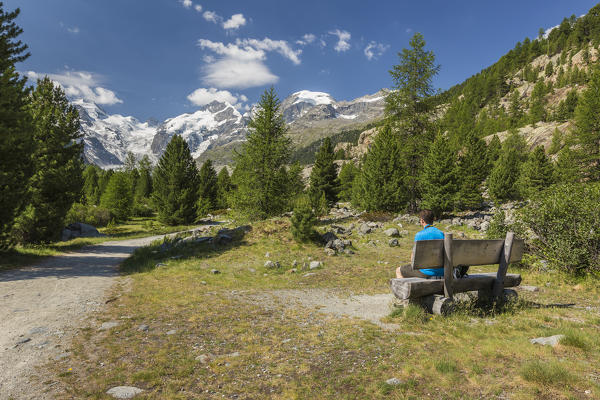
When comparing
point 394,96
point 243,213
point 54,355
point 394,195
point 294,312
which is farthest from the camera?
point 394,96

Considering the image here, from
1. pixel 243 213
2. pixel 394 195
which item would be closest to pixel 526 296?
pixel 243 213

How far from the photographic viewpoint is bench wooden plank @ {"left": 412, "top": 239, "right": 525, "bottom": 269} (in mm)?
5086

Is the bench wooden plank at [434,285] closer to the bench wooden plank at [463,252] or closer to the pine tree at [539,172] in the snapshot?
the bench wooden plank at [463,252]

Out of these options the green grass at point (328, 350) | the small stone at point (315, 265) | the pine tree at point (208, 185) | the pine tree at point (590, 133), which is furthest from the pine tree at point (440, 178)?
the pine tree at point (208, 185)

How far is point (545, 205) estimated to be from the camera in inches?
353

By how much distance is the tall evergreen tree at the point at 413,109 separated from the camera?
1084 inches

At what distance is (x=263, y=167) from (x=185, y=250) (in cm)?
899

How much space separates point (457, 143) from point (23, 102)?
8232cm

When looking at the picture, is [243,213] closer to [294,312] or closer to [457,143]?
[294,312]

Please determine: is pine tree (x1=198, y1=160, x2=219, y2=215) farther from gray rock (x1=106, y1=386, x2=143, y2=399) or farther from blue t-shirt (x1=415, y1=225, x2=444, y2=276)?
gray rock (x1=106, y1=386, x2=143, y2=399)

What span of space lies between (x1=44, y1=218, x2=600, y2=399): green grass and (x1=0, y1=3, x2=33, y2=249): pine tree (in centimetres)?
982

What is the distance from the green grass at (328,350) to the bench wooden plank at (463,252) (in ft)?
3.53

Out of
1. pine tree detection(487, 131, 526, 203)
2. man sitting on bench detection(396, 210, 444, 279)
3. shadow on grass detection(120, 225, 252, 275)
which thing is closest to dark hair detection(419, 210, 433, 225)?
man sitting on bench detection(396, 210, 444, 279)

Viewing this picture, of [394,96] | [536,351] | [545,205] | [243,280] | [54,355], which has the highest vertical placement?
[394,96]
